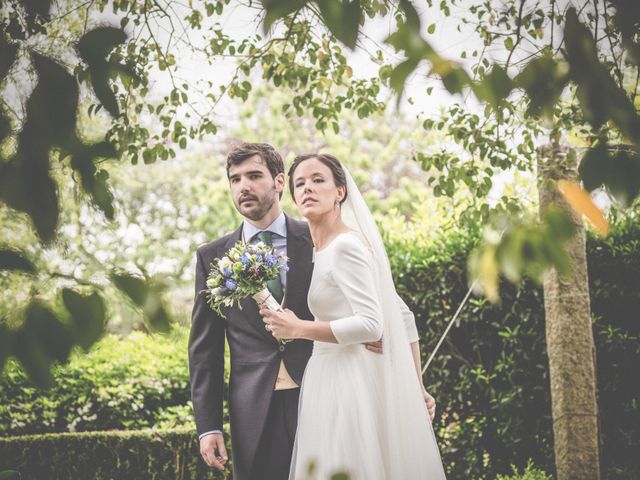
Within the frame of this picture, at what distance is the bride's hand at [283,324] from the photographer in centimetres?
290

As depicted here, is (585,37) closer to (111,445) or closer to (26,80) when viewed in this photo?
(26,80)

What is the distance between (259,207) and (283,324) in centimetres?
78

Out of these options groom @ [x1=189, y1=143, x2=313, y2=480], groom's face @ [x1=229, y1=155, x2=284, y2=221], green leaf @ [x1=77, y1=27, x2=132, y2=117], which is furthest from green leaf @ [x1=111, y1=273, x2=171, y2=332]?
groom's face @ [x1=229, y1=155, x2=284, y2=221]

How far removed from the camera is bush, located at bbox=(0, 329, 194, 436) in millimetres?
6980

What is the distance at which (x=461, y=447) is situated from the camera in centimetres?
542

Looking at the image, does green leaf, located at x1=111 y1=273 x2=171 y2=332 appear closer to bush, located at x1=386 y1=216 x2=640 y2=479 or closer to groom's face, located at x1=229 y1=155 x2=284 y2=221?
groom's face, located at x1=229 y1=155 x2=284 y2=221

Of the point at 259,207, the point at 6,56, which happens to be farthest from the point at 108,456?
the point at 6,56

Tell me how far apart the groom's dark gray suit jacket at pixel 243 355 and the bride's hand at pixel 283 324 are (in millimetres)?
339

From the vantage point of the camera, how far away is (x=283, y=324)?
2.92 metres

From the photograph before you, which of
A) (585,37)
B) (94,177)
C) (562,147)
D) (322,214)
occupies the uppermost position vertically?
(562,147)

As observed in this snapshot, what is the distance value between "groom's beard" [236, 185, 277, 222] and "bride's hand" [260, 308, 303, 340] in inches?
27.0

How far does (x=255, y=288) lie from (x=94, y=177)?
2.06m

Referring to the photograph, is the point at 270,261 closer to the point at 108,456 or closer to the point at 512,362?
the point at 512,362

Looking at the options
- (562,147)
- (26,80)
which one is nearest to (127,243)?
(562,147)
